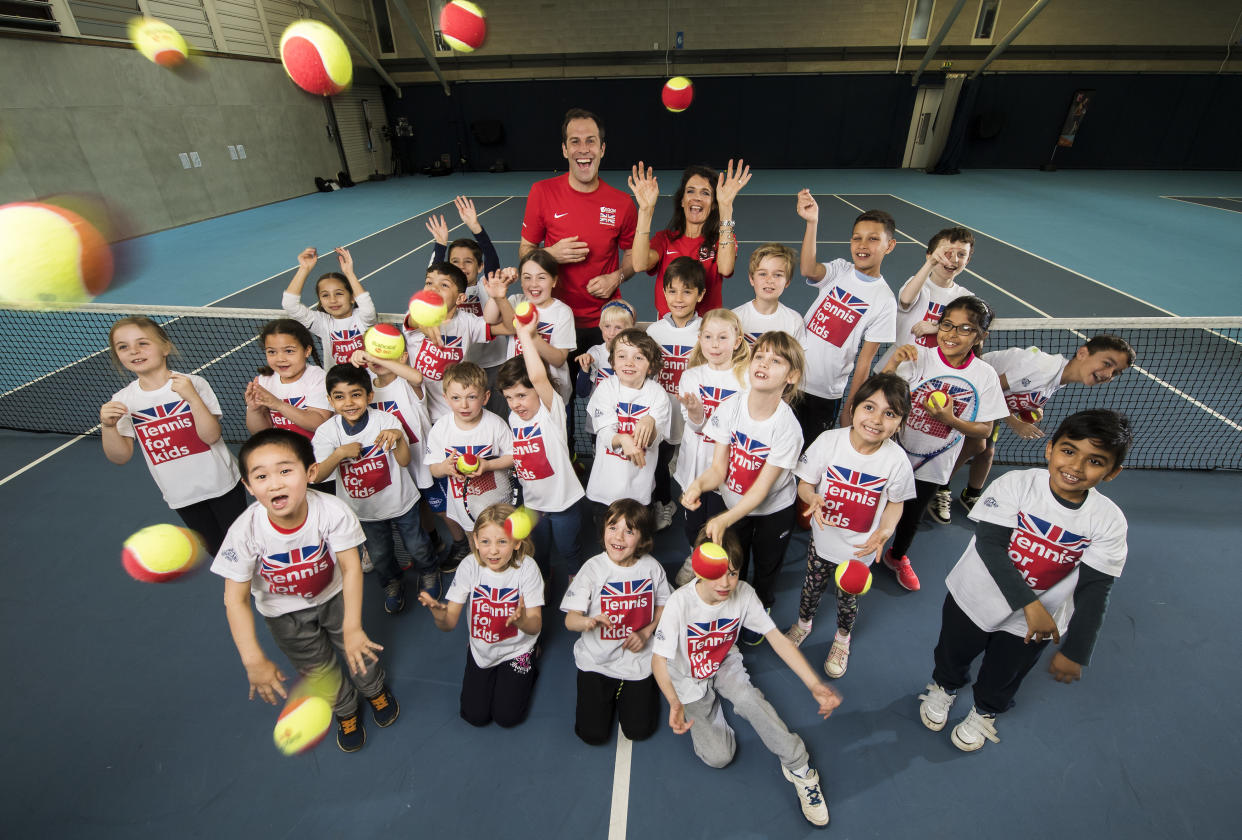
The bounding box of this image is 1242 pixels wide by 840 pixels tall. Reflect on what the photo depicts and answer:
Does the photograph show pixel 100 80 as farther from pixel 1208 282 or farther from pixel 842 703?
pixel 1208 282

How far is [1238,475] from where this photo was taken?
4.84m

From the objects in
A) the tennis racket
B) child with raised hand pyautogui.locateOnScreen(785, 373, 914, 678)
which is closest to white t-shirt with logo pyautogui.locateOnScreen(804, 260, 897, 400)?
→ the tennis racket

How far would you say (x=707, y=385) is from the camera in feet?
11.1

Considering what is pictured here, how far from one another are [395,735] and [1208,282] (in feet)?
44.7

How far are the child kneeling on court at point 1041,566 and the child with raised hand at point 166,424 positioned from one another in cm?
423

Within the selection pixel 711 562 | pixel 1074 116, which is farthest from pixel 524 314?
pixel 1074 116

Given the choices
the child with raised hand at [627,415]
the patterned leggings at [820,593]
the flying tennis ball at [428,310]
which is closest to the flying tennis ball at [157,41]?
the flying tennis ball at [428,310]

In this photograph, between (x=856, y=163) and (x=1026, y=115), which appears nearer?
(x=1026, y=115)

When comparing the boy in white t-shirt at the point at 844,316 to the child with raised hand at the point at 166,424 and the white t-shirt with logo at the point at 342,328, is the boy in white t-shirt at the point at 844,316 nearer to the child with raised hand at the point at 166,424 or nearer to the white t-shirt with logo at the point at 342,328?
the white t-shirt with logo at the point at 342,328

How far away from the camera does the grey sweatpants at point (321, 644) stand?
9.20ft

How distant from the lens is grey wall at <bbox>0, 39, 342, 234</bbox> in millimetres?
11500

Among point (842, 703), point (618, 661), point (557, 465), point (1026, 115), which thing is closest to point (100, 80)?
point (557, 465)

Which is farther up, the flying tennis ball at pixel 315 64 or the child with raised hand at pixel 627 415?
the flying tennis ball at pixel 315 64

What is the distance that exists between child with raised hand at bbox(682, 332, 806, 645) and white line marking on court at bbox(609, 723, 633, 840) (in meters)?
1.13
